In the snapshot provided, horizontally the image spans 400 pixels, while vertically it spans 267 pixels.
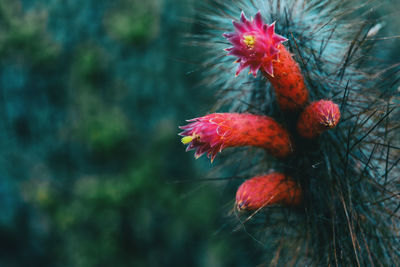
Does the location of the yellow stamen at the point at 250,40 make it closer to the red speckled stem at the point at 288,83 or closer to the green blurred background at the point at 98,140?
the red speckled stem at the point at 288,83

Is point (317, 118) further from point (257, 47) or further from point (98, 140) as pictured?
point (98, 140)

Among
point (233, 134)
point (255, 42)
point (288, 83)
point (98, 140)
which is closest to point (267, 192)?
point (233, 134)

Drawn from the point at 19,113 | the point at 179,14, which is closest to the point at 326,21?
the point at 179,14

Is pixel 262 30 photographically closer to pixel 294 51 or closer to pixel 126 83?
pixel 294 51

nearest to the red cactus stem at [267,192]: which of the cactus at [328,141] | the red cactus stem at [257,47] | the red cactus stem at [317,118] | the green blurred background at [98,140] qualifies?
the cactus at [328,141]

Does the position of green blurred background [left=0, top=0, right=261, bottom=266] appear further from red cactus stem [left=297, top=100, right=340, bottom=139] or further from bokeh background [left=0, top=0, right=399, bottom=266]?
red cactus stem [left=297, top=100, right=340, bottom=139]

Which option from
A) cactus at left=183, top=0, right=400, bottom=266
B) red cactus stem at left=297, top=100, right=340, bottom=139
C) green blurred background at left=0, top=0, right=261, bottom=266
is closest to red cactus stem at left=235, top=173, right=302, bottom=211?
cactus at left=183, top=0, right=400, bottom=266

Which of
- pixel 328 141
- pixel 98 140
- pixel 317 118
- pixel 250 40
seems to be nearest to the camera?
pixel 250 40
